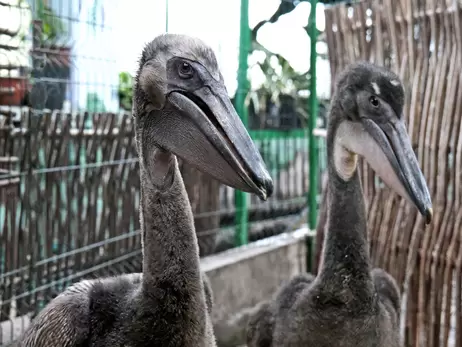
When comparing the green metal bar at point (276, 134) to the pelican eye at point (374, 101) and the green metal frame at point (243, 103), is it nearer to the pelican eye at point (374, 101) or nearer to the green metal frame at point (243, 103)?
the green metal frame at point (243, 103)

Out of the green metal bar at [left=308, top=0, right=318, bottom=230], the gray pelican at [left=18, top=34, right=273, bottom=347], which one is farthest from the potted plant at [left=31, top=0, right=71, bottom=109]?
the green metal bar at [left=308, top=0, right=318, bottom=230]

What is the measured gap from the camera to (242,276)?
180 inches

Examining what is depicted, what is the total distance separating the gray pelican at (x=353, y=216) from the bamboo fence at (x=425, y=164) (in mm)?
913

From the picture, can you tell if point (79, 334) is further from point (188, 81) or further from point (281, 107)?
point (281, 107)

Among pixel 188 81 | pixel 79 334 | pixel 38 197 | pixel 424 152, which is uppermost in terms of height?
pixel 188 81

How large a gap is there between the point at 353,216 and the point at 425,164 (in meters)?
1.20

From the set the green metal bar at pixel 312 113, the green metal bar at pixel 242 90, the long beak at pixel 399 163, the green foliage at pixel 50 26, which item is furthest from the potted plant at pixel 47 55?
the long beak at pixel 399 163

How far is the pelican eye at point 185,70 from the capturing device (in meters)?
1.83

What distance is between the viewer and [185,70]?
1837mm

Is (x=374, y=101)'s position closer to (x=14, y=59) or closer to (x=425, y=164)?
(x=425, y=164)

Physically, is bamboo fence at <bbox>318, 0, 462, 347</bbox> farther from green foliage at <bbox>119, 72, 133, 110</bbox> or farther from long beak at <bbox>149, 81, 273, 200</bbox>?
long beak at <bbox>149, 81, 273, 200</bbox>

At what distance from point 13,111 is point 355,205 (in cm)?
241

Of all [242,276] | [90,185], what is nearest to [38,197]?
[90,185]

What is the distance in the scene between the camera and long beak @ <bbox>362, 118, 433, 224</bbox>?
2.34 m
